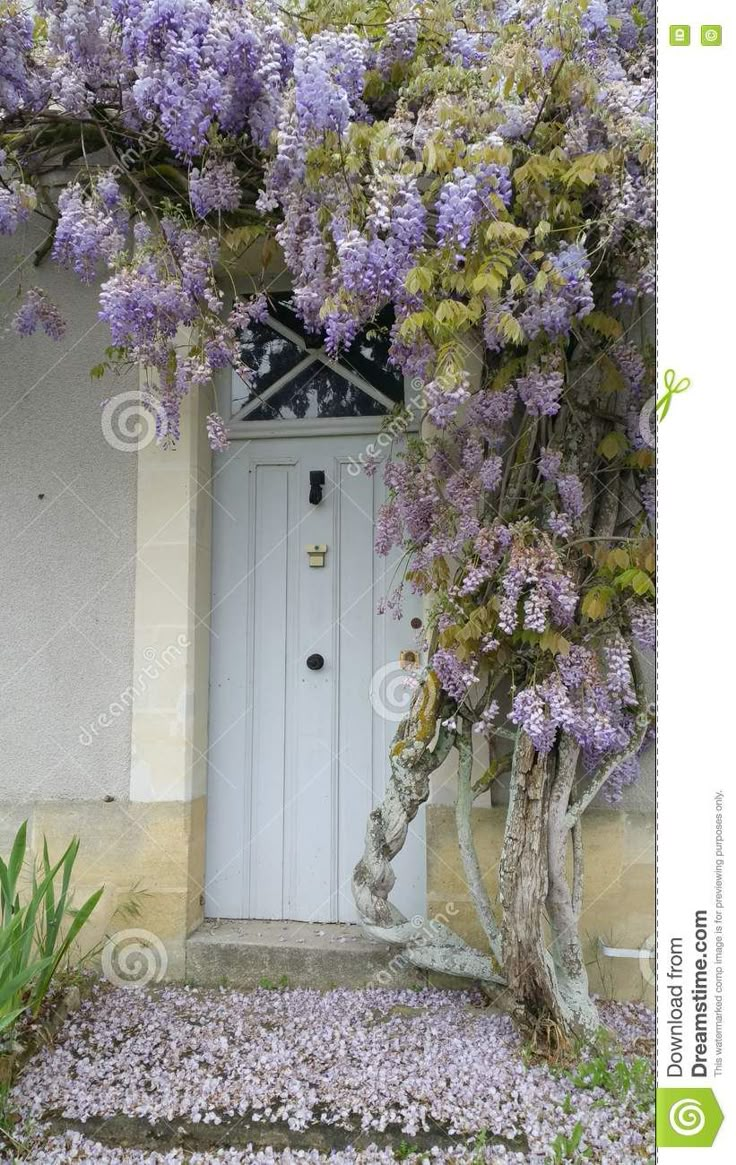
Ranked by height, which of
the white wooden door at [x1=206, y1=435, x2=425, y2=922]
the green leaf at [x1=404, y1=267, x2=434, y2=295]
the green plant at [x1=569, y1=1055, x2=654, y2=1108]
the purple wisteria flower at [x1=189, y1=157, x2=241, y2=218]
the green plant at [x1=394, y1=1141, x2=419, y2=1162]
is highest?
the purple wisteria flower at [x1=189, y1=157, x2=241, y2=218]

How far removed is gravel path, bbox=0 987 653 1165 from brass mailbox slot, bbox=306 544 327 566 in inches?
66.4

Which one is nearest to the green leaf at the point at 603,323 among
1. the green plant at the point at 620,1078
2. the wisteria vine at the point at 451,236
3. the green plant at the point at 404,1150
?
the wisteria vine at the point at 451,236

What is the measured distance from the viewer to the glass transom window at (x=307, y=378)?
3.65 meters

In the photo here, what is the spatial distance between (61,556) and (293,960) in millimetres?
1836

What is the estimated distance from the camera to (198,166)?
A: 9.61ft

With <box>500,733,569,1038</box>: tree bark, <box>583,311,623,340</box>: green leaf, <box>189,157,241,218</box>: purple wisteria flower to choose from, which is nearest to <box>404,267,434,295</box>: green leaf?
<box>583,311,623,340</box>: green leaf

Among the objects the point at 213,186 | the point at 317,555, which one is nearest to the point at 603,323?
the point at 213,186

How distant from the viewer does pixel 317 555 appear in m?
3.58

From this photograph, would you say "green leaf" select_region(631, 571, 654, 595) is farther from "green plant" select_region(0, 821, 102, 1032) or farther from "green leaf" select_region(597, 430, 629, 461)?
"green plant" select_region(0, 821, 102, 1032)

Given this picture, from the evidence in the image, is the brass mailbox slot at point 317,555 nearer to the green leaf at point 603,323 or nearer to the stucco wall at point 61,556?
the stucco wall at point 61,556

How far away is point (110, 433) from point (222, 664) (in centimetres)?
106

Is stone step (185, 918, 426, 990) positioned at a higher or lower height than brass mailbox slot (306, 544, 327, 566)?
lower

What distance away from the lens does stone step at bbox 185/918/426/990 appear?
3141 millimetres
